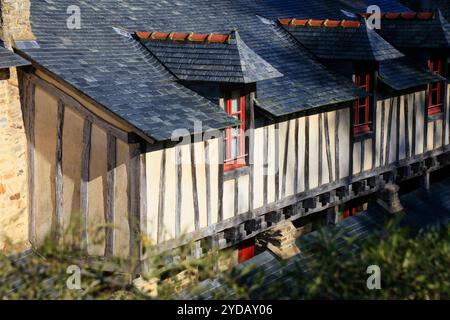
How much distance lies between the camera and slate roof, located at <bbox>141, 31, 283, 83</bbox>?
36.9 ft

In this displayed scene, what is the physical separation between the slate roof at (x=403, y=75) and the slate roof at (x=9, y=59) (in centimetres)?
622

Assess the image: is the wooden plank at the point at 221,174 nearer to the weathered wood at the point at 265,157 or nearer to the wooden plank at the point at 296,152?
the weathered wood at the point at 265,157

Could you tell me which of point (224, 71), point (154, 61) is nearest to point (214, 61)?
point (224, 71)

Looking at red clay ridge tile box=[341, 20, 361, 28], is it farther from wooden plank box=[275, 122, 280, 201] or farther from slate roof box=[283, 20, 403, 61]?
wooden plank box=[275, 122, 280, 201]

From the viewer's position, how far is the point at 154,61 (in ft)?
39.4

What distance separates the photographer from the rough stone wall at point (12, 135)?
10.5 meters

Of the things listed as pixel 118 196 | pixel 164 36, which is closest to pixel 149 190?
pixel 118 196

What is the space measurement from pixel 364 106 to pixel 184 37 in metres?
3.69

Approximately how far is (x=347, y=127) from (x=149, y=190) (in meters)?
4.50

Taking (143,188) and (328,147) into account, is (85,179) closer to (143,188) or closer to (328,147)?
(143,188)

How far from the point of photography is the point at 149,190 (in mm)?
10227

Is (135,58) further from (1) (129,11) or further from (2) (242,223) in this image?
(2) (242,223)

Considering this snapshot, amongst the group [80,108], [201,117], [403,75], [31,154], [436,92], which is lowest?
[436,92]

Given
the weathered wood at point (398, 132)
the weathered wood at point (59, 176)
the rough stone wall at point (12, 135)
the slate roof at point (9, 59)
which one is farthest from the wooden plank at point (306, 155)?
the slate roof at point (9, 59)
